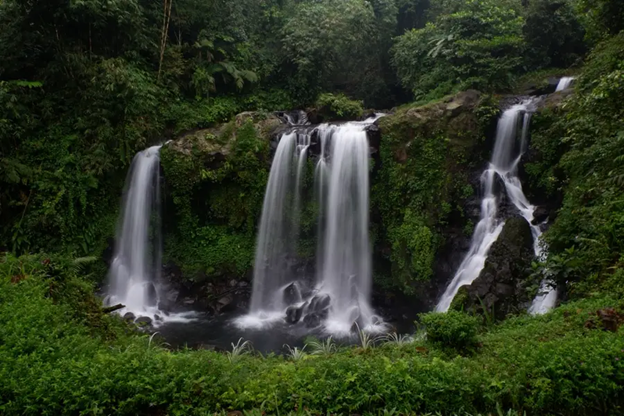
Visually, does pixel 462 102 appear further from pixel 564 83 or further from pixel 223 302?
pixel 223 302

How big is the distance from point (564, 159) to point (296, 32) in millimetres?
12329

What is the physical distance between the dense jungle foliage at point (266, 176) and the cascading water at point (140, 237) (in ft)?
1.31

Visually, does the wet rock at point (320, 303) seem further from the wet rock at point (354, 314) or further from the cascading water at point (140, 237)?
the cascading water at point (140, 237)

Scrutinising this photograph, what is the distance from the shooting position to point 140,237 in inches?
508

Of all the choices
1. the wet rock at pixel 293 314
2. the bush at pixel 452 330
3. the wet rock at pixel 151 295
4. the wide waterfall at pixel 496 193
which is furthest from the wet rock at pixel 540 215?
the wet rock at pixel 151 295

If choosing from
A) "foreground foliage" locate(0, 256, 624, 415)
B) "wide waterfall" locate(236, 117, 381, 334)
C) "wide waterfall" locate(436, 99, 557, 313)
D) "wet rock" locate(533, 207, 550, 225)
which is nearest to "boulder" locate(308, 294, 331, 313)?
"wide waterfall" locate(236, 117, 381, 334)

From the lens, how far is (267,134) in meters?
13.3

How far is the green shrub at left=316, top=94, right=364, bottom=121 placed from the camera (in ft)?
47.8

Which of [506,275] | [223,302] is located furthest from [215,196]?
[506,275]

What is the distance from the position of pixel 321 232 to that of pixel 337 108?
16.1ft

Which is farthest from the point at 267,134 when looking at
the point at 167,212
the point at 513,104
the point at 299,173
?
the point at 513,104

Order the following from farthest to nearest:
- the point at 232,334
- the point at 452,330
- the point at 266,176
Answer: the point at 266,176 → the point at 232,334 → the point at 452,330

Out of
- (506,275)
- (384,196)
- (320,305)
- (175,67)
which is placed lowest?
(320,305)

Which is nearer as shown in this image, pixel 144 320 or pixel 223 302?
pixel 144 320
